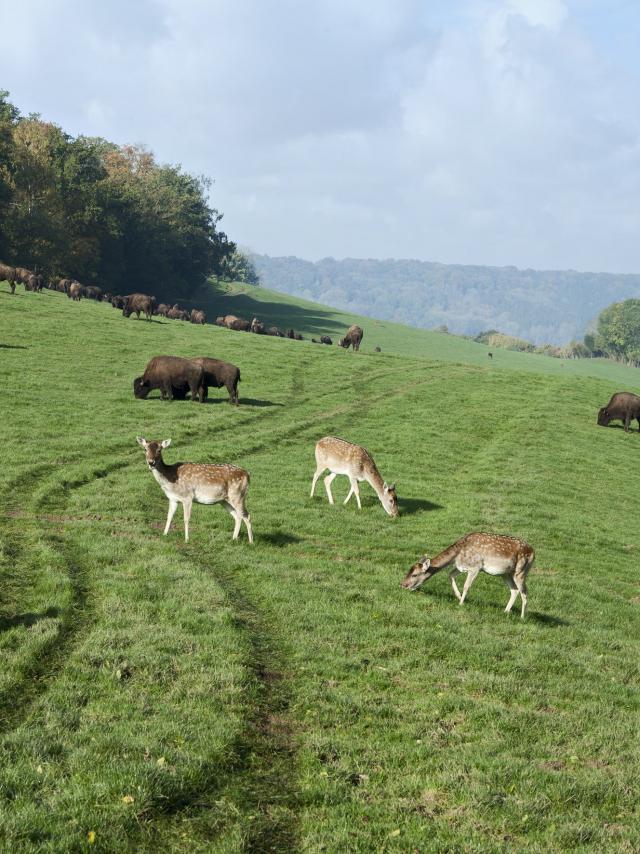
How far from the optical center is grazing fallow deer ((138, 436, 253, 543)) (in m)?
19.2

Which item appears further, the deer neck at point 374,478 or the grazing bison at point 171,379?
the grazing bison at point 171,379

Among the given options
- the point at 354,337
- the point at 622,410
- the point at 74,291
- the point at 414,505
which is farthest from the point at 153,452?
the point at 74,291

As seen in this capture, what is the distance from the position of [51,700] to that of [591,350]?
20123 centimetres

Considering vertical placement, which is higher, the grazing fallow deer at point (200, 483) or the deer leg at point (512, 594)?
the grazing fallow deer at point (200, 483)

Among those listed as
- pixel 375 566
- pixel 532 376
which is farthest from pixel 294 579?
pixel 532 376

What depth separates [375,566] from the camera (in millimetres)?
19453

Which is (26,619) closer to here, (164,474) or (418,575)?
(164,474)

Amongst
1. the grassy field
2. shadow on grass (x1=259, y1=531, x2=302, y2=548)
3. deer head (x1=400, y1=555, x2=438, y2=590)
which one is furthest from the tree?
deer head (x1=400, y1=555, x2=438, y2=590)

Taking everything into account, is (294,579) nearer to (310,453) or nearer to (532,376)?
(310,453)

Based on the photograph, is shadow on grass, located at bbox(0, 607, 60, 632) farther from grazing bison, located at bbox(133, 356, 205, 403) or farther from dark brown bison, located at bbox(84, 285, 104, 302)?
dark brown bison, located at bbox(84, 285, 104, 302)

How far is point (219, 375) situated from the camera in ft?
→ 133

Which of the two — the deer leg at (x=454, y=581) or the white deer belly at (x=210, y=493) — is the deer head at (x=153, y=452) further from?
the deer leg at (x=454, y=581)

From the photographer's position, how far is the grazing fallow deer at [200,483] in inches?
755

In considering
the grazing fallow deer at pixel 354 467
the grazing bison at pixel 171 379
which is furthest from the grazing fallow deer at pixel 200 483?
the grazing bison at pixel 171 379
